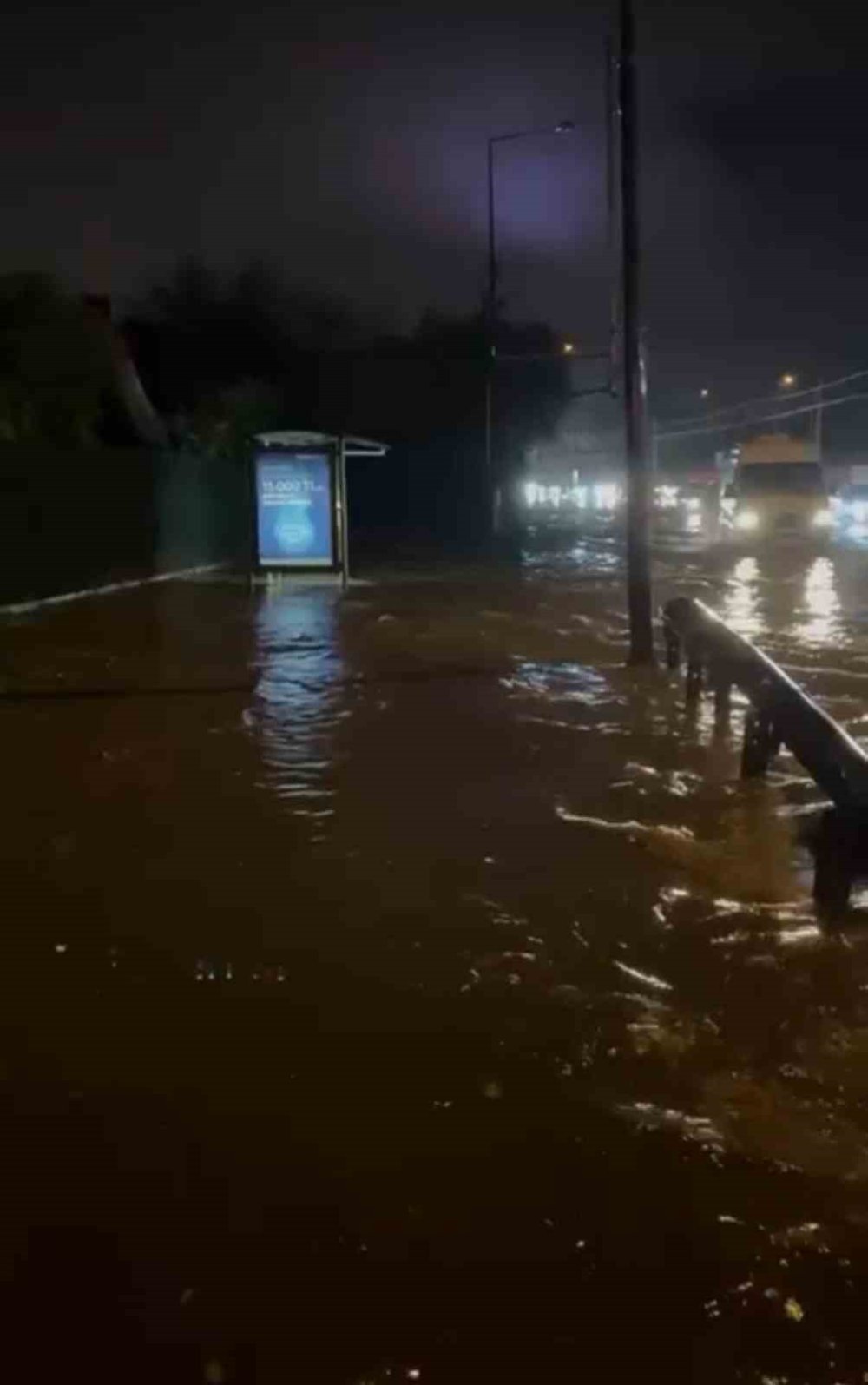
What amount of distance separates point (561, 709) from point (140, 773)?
425cm

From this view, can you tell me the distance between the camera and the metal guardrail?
25.6ft

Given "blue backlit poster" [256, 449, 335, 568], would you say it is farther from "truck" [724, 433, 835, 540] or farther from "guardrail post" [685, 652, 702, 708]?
"truck" [724, 433, 835, 540]

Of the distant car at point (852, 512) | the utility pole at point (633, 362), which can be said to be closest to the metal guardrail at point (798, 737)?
the utility pole at point (633, 362)

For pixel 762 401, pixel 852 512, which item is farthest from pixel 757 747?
pixel 762 401

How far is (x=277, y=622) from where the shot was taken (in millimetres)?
22453

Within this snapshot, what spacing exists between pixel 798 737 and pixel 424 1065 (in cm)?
411

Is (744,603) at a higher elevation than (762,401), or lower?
lower

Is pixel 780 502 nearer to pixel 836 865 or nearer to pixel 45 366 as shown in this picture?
pixel 45 366

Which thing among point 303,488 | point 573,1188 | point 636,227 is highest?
point 636,227

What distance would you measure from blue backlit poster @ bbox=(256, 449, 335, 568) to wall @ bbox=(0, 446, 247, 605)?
8.70 ft

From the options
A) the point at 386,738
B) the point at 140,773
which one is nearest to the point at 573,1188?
the point at 140,773

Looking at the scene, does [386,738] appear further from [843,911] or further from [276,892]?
[843,911]

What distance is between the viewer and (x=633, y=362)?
55.8 ft

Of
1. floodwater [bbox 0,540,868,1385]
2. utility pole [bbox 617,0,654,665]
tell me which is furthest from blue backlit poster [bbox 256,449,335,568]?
floodwater [bbox 0,540,868,1385]
